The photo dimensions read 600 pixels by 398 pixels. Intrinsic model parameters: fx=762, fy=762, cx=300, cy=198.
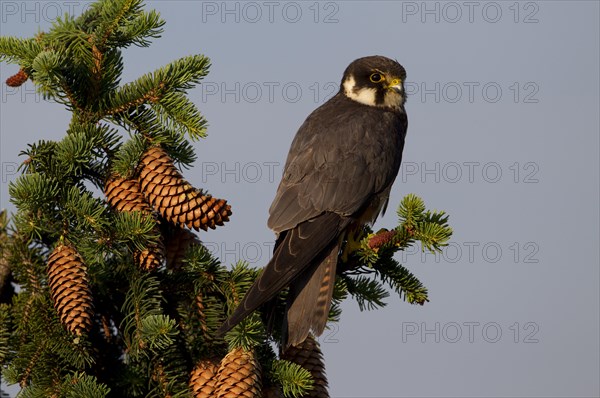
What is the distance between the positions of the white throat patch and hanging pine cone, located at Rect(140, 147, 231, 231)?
2094 millimetres

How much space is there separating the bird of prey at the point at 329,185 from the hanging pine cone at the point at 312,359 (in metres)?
0.06

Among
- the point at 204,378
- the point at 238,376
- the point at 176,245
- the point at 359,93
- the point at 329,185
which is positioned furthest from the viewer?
the point at 359,93

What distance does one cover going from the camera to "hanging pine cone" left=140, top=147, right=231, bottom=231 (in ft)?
10.3

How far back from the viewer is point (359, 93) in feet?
16.7

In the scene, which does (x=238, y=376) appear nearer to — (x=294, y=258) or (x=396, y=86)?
(x=294, y=258)

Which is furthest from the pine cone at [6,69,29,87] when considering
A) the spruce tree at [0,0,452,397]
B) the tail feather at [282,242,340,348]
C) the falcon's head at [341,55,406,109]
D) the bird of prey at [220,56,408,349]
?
the falcon's head at [341,55,406,109]

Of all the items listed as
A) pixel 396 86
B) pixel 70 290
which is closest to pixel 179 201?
pixel 70 290

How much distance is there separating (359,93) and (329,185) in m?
1.15

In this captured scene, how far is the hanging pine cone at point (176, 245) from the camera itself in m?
3.37

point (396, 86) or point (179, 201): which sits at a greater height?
point (396, 86)

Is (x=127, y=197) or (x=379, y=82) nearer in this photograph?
(x=127, y=197)

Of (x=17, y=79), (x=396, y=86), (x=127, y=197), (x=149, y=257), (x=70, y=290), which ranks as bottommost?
(x=70, y=290)

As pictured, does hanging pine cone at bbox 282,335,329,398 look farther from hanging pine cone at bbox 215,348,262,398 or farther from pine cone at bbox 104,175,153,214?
pine cone at bbox 104,175,153,214

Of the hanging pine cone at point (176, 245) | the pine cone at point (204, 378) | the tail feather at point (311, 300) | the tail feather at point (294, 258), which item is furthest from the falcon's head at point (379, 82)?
the pine cone at point (204, 378)
